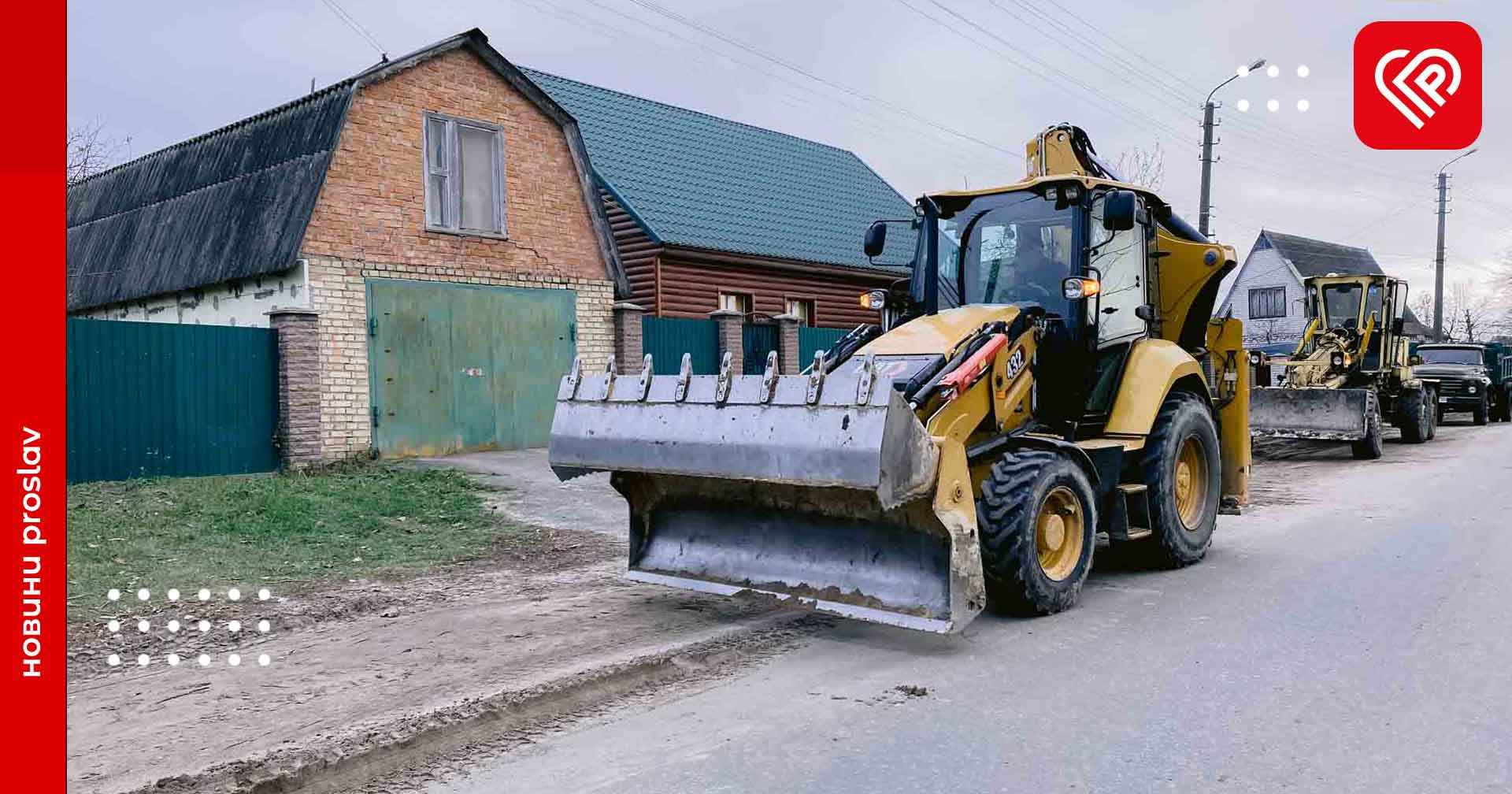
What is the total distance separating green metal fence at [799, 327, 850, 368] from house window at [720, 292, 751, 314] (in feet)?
3.83

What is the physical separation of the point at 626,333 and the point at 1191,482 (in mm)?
10117

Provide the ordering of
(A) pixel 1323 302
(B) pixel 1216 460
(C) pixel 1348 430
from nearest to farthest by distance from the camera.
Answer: (B) pixel 1216 460, (C) pixel 1348 430, (A) pixel 1323 302

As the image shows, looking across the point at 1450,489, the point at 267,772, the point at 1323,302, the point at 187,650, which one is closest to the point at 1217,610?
the point at 267,772

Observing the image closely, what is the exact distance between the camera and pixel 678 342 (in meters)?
18.6

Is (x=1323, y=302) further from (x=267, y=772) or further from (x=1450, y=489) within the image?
(x=267, y=772)

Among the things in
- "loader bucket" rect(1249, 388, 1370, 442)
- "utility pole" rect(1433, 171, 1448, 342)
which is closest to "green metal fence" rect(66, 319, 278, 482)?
"loader bucket" rect(1249, 388, 1370, 442)

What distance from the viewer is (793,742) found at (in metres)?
4.61

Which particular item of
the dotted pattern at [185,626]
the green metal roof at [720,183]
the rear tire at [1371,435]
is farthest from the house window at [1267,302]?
the dotted pattern at [185,626]

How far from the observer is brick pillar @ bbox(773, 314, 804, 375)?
2042 cm

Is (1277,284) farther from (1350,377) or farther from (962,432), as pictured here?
(962,432)

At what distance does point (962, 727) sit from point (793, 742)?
2.41ft

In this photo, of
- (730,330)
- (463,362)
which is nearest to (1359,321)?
(730,330)

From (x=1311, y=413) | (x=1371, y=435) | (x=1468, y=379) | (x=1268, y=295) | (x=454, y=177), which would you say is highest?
(x=1268, y=295)

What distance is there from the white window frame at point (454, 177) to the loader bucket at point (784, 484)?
350 inches
